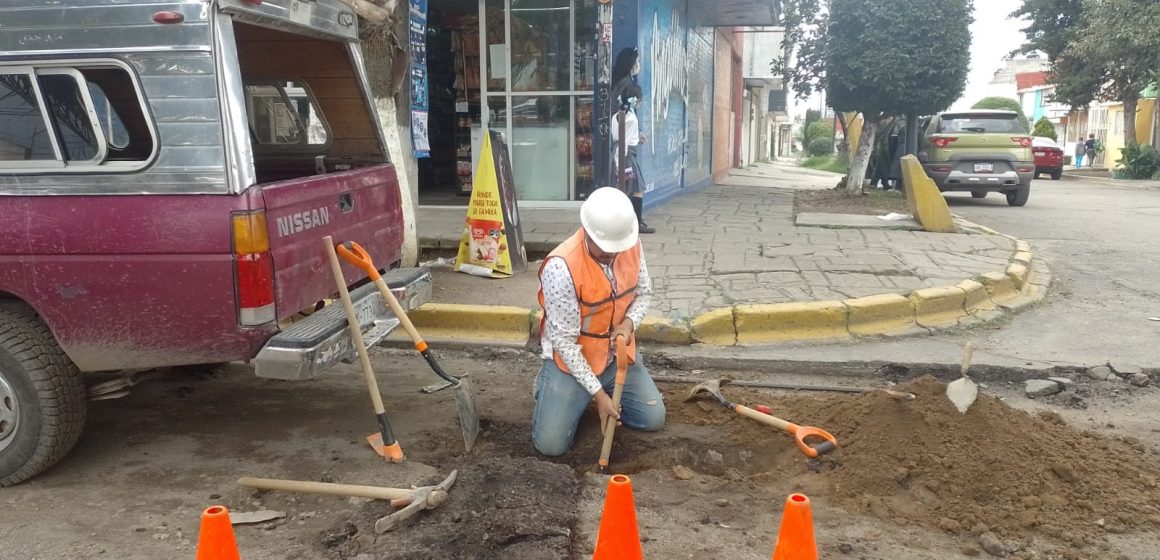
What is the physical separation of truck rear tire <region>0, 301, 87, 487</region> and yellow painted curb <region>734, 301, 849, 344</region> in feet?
12.7

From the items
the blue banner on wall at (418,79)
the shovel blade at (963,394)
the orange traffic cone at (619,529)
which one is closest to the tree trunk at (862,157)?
the blue banner on wall at (418,79)

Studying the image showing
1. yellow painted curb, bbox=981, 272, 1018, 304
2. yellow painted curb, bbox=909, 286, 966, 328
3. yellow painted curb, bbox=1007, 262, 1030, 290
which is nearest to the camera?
yellow painted curb, bbox=909, 286, 966, 328

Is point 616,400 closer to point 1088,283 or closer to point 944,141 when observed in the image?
point 1088,283

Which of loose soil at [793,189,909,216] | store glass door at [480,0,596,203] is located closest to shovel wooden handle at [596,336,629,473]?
store glass door at [480,0,596,203]

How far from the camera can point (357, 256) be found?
3941mm

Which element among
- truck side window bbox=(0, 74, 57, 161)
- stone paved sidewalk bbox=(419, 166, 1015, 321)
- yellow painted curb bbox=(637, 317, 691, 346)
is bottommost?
yellow painted curb bbox=(637, 317, 691, 346)

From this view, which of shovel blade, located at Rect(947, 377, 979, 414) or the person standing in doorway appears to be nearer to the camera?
shovel blade, located at Rect(947, 377, 979, 414)

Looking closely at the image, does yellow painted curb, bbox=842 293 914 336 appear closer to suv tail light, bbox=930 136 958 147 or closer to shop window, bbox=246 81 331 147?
shop window, bbox=246 81 331 147

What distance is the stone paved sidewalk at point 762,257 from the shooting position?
634 cm

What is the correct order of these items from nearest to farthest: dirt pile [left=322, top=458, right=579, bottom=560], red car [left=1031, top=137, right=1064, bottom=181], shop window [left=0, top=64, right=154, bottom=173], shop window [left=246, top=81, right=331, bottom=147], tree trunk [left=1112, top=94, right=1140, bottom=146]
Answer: dirt pile [left=322, top=458, right=579, bottom=560] < shop window [left=0, top=64, right=154, bottom=173] < shop window [left=246, top=81, right=331, bottom=147] < red car [left=1031, top=137, right=1064, bottom=181] < tree trunk [left=1112, top=94, right=1140, bottom=146]

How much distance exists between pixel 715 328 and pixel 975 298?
227 centimetres

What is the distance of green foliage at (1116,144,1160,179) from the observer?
25312 mm

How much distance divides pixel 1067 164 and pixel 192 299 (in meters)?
43.2

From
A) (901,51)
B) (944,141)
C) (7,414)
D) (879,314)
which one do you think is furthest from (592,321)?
(944,141)
